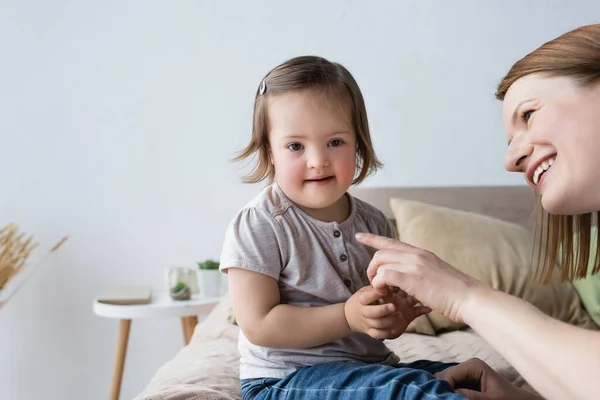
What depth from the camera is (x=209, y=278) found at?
2.76 meters

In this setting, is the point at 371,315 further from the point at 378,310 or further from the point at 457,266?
the point at 457,266

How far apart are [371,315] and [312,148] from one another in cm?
31

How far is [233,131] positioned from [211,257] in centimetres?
51

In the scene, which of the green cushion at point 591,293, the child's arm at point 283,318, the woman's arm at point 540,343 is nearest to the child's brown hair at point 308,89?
the child's arm at point 283,318

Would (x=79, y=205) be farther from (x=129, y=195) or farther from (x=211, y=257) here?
(x=211, y=257)

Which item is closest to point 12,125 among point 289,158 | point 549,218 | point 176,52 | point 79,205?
point 79,205

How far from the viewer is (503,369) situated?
1.71 m

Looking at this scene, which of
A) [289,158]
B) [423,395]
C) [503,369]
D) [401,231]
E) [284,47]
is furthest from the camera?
[284,47]

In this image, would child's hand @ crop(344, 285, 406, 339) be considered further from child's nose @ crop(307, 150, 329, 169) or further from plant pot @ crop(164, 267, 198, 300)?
plant pot @ crop(164, 267, 198, 300)

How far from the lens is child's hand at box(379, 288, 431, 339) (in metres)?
1.21

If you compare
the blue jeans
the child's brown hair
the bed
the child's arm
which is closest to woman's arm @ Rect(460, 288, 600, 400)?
the blue jeans

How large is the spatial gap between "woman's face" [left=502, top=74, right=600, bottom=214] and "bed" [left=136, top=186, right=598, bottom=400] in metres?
0.67

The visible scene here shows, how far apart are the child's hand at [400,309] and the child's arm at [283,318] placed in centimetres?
2

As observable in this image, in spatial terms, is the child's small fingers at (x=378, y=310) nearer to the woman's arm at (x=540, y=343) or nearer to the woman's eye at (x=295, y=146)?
the woman's arm at (x=540, y=343)
